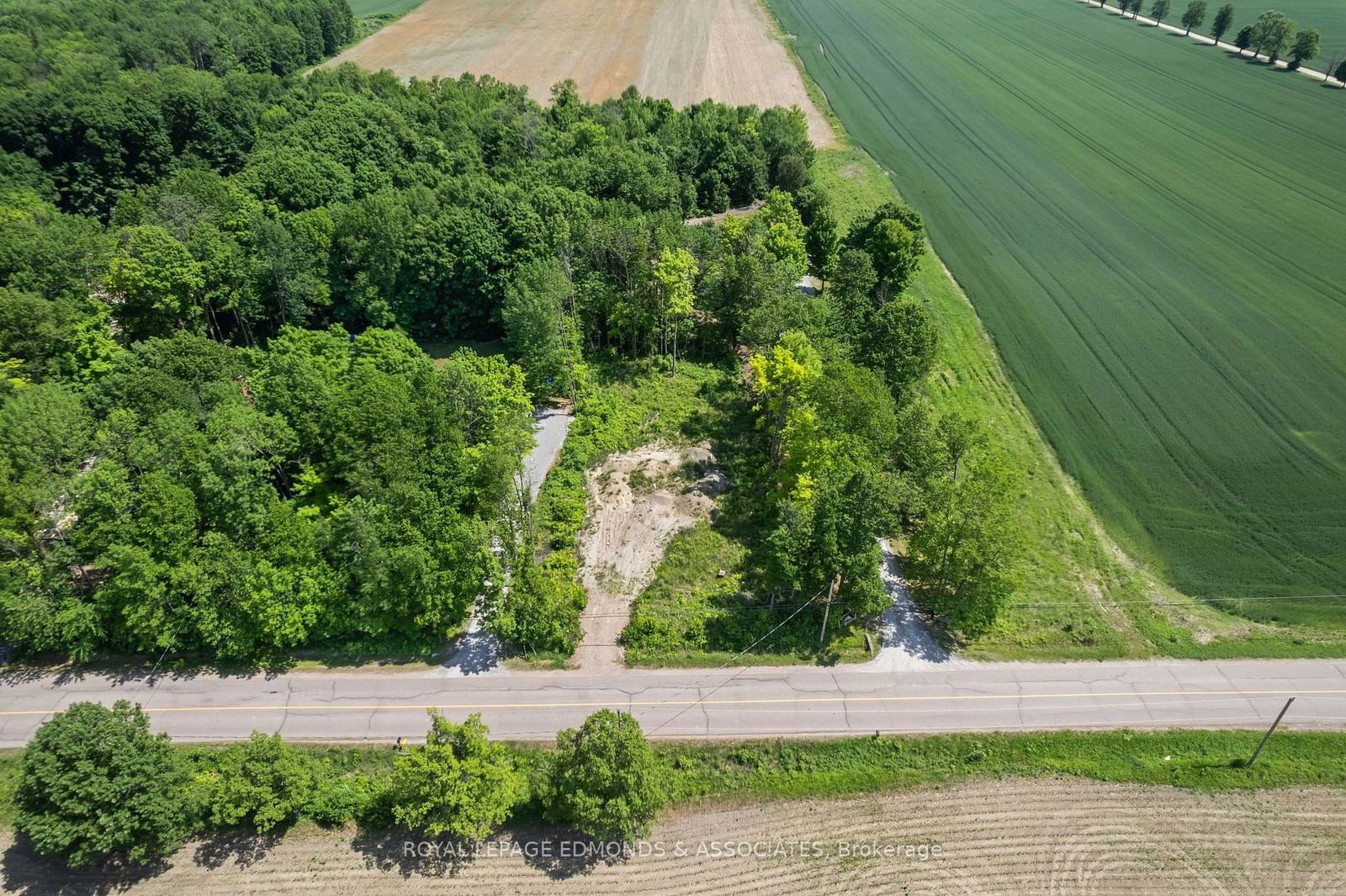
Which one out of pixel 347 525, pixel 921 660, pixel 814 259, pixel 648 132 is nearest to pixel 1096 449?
pixel 921 660

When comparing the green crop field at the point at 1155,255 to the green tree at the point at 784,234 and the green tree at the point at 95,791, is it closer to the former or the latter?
the green tree at the point at 784,234

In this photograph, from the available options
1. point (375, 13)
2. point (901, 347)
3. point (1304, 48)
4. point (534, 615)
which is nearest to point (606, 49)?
point (375, 13)

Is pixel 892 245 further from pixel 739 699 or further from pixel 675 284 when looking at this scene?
pixel 739 699

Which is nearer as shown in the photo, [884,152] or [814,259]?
[814,259]

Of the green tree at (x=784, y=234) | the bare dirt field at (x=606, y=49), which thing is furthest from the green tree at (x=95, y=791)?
the bare dirt field at (x=606, y=49)

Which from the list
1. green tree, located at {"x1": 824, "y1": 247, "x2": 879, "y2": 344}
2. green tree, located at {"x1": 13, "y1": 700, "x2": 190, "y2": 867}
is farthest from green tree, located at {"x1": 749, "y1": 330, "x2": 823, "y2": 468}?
green tree, located at {"x1": 13, "y1": 700, "x2": 190, "y2": 867}

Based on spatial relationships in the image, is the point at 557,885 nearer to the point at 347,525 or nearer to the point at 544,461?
the point at 347,525
